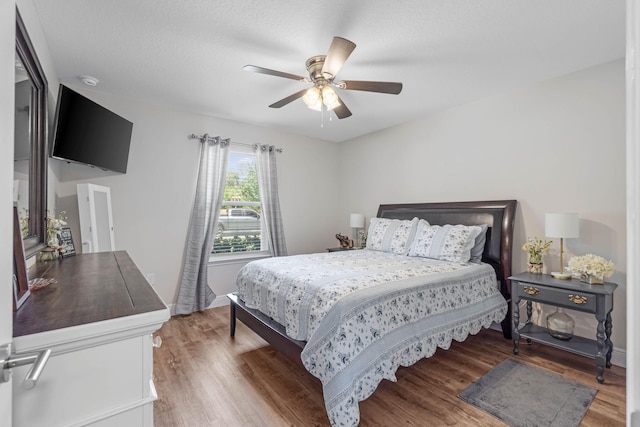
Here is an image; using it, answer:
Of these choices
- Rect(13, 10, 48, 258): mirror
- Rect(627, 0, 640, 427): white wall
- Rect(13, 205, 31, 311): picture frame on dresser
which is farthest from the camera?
Rect(13, 10, 48, 258): mirror

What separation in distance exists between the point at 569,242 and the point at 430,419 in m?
2.17

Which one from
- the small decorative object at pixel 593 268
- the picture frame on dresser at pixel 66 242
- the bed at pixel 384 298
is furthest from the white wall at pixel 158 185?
the small decorative object at pixel 593 268

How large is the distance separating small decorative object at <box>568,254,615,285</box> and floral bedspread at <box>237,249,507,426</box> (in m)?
0.69

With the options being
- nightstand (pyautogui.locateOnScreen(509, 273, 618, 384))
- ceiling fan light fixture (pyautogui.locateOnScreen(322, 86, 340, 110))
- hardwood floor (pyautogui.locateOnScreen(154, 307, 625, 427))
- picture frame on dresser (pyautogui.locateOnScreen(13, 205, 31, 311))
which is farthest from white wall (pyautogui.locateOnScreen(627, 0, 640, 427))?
nightstand (pyautogui.locateOnScreen(509, 273, 618, 384))

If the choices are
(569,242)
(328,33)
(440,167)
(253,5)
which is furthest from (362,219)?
(253,5)

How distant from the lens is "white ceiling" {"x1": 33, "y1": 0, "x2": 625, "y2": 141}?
1.95m

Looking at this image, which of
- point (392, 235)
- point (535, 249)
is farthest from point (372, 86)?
point (535, 249)

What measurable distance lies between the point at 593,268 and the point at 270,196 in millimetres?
3715

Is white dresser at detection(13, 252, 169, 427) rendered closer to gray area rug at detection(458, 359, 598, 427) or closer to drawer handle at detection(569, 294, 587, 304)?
gray area rug at detection(458, 359, 598, 427)

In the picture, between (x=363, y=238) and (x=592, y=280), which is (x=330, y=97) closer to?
(x=592, y=280)

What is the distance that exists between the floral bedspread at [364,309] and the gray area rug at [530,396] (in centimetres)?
38

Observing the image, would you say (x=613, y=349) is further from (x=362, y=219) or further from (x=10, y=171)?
(x=10, y=171)

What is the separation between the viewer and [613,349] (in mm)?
2535

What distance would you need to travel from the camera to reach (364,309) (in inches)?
75.2
